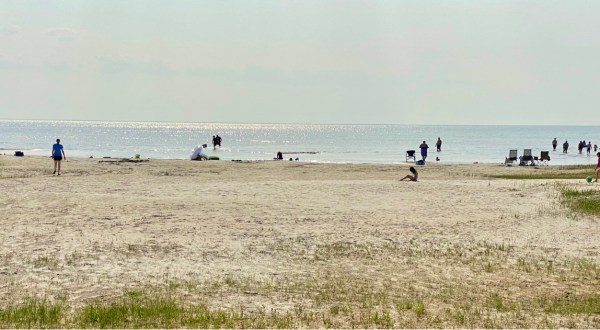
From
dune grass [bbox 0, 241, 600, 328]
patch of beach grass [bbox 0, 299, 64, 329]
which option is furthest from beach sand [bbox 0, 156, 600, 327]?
patch of beach grass [bbox 0, 299, 64, 329]

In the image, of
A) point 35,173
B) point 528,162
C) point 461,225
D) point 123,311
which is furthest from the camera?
point 528,162

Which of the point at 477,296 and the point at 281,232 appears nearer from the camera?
the point at 477,296

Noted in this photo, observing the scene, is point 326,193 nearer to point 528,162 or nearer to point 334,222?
point 334,222

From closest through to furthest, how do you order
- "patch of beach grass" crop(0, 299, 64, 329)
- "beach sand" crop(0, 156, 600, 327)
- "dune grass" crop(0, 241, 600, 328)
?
"patch of beach grass" crop(0, 299, 64, 329) → "dune grass" crop(0, 241, 600, 328) → "beach sand" crop(0, 156, 600, 327)

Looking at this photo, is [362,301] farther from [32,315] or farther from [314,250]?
[32,315]

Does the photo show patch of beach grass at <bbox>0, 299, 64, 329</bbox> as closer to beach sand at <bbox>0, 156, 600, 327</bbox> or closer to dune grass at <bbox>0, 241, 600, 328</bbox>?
dune grass at <bbox>0, 241, 600, 328</bbox>

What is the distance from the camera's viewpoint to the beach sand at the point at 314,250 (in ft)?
27.3

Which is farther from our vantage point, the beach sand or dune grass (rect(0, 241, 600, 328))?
the beach sand

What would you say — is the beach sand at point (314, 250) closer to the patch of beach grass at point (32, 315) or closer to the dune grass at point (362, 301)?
the dune grass at point (362, 301)

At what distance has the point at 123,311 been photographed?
7.45 m

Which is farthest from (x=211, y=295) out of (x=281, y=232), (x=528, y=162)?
(x=528, y=162)

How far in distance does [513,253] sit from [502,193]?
9.87 metres

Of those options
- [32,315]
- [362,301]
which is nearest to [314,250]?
[362,301]

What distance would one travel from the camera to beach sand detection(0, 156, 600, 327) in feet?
27.3
